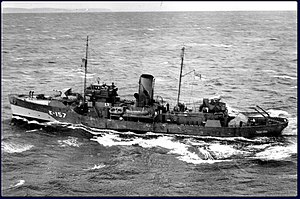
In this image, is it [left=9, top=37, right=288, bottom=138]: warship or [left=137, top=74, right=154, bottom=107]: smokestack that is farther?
[left=137, top=74, right=154, bottom=107]: smokestack

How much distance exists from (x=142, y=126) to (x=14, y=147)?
13765 millimetres

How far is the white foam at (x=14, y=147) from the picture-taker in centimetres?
4047

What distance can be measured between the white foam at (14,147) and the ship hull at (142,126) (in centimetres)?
735

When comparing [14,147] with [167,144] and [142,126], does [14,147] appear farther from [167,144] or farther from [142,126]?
[167,144]

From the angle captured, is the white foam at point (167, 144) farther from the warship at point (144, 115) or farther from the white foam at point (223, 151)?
the warship at point (144, 115)

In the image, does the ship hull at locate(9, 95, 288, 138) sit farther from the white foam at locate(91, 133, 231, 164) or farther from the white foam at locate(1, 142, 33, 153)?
the white foam at locate(1, 142, 33, 153)

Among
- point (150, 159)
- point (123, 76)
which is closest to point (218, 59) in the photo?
point (123, 76)

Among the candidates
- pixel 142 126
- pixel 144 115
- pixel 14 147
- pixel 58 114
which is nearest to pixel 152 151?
pixel 142 126

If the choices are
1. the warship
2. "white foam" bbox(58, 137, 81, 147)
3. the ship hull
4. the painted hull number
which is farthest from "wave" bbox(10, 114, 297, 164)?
the painted hull number

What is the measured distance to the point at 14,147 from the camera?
4128 centimetres

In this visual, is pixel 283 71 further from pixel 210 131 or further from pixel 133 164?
pixel 133 164

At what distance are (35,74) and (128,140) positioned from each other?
37147mm

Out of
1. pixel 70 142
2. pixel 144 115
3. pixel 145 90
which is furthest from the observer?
pixel 145 90

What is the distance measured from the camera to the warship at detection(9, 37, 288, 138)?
4556 centimetres
